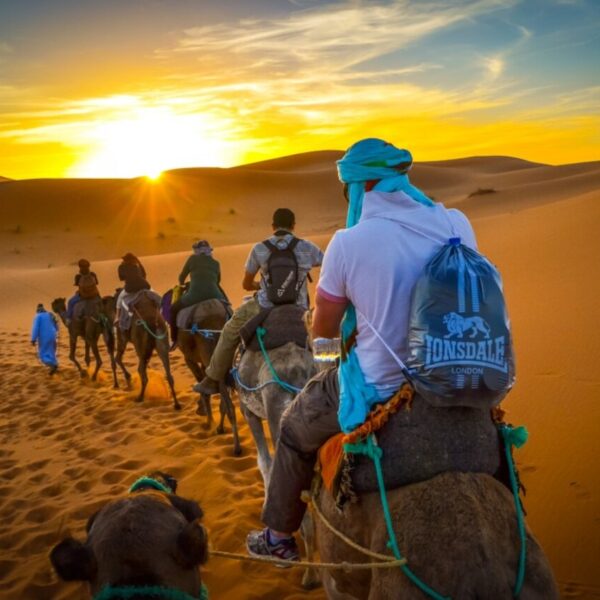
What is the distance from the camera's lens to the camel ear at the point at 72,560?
244 cm

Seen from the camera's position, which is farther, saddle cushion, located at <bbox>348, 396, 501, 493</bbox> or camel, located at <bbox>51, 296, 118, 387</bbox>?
camel, located at <bbox>51, 296, 118, 387</bbox>

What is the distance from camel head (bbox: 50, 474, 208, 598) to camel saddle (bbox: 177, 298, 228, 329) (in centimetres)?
625

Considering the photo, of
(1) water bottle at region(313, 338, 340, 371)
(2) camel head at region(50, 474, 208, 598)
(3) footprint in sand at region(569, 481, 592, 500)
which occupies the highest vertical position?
(1) water bottle at region(313, 338, 340, 371)

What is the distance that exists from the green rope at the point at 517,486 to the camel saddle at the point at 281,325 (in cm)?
326

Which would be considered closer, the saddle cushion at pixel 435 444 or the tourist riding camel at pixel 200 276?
the saddle cushion at pixel 435 444

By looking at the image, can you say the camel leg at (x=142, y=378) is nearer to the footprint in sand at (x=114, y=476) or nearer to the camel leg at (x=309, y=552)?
the footprint in sand at (x=114, y=476)

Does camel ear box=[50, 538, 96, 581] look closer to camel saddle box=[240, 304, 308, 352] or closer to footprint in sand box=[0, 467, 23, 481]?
camel saddle box=[240, 304, 308, 352]

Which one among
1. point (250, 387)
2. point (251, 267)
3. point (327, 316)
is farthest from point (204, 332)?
point (327, 316)

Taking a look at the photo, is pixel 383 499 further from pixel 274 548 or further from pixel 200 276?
pixel 200 276

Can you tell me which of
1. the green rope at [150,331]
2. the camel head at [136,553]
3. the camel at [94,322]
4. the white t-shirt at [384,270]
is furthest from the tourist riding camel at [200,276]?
the white t-shirt at [384,270]

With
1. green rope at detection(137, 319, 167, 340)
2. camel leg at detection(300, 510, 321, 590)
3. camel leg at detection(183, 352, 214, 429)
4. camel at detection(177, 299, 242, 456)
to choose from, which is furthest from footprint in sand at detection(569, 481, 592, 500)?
green rope at detection(137, 319, 167, 340)

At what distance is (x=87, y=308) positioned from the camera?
13367 mm

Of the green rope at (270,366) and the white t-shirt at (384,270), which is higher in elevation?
the white t-shirt at (384,270)

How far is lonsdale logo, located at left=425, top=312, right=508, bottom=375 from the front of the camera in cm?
224
